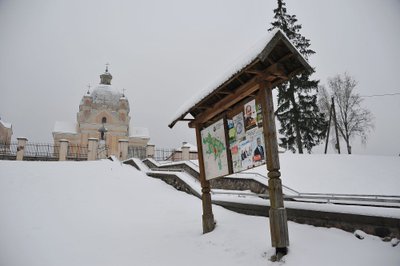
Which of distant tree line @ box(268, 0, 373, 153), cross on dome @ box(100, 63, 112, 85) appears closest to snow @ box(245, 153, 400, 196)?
distant tree line @ box(268, 0, 373, 153)

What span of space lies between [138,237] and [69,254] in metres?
1.76

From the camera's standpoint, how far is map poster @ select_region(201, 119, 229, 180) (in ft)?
25.2

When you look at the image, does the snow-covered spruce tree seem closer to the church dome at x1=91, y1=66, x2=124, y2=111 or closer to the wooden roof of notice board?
the wooden roof of notice board

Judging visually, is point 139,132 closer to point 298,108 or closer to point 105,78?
point 105,78

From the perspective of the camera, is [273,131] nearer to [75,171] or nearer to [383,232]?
[383,232]

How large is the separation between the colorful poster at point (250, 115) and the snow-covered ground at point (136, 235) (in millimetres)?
2443

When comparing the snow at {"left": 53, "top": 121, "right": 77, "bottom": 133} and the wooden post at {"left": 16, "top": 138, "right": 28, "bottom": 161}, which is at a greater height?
the snow at {"left": 53, "top": 121, "right": 77, "bottom": 133}

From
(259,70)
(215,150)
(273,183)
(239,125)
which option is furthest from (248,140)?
(259,70)

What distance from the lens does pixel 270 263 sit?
211 inches

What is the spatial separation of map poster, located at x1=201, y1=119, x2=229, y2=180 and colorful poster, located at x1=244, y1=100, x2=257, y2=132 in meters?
0.97

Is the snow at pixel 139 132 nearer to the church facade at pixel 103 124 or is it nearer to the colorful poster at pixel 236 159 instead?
the church facade at pixel 103 124

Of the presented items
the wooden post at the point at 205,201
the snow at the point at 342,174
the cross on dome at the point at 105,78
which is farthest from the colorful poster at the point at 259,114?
the cross on dome at the point at 105,78

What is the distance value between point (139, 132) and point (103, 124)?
7.05 m

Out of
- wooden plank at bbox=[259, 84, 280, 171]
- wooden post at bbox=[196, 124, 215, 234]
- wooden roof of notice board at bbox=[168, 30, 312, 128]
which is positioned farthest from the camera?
wooden post at bbox=[196, 124, 215, 234]
